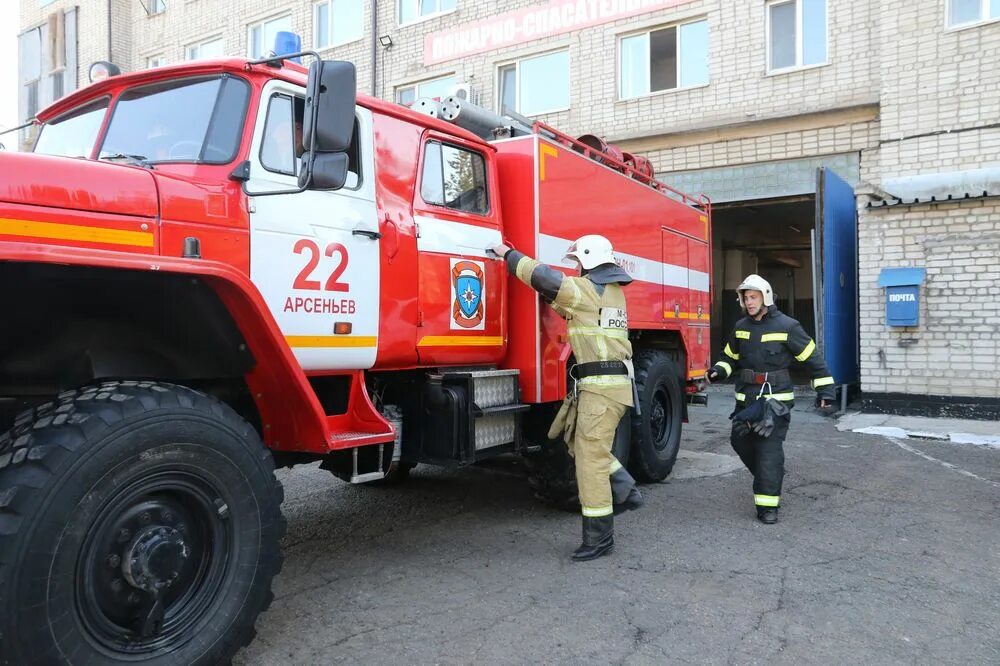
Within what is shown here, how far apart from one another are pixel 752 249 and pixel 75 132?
52.0ft

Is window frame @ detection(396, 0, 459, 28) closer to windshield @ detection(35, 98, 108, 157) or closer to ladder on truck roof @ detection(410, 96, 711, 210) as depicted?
ladder on truck roof @ detection(410, 96, 711, 210)

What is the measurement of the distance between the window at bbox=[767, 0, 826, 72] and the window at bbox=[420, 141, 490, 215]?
825 centimetres

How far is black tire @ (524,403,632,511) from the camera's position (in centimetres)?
497

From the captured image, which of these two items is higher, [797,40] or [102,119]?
[797,40]

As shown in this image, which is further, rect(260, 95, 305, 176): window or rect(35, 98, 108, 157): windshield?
rect(35, 98, 108, 157): windshield

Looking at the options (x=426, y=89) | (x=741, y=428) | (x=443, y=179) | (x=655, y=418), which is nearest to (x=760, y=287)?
(x=741, y=428)

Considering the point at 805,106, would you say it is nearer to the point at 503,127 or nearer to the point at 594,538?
the point at 503,127

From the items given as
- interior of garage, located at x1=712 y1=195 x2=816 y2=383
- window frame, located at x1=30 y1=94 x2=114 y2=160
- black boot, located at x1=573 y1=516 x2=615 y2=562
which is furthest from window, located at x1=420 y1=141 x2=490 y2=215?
interior of garage, located at x1=712 y1=195 x2=816 y2=383

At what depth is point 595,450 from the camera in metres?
4.27

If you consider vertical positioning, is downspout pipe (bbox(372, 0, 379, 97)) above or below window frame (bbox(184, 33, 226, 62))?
below

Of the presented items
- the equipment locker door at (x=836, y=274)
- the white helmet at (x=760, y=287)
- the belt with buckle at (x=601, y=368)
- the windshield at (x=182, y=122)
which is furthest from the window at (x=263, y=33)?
the belt with buckle at (x=601, y=368)

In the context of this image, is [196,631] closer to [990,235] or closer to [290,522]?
[290,522]

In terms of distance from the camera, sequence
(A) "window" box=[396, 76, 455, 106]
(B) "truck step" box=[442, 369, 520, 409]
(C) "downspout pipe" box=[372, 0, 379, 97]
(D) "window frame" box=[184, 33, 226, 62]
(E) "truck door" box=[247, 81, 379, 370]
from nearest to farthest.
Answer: (E) "truck door" box=[247, 81, 379, 370] → (B) "truck step" box=[442, 369, 520, 409] → (A) "window" box=[396, 76, 455, 106] → (C) "downspout pipe" box=[372, 0, 379, 97] → (D) "window frame" box=[184, 33, 226, 62]

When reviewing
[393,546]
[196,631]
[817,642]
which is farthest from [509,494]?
[196,631]
